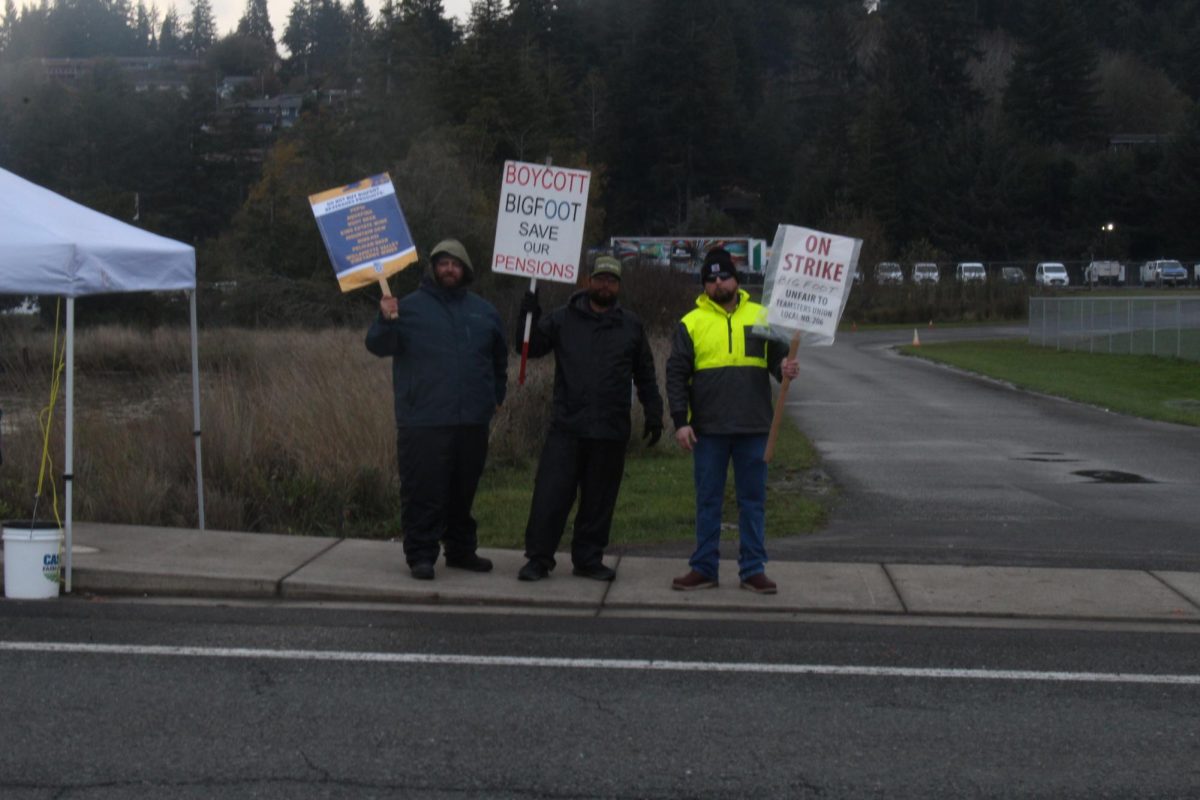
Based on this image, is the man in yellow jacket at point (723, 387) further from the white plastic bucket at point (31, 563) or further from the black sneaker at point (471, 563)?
the white plastic bucket at point (31, 563)

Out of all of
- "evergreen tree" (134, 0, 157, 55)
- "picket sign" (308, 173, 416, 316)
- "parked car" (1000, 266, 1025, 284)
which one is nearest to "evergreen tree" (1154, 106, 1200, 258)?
"parked car" (1000, 266, 1025, 284)

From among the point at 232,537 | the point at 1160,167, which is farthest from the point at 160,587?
the point at 1160,167

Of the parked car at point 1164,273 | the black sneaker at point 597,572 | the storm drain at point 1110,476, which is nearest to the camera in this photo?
the black sneaker at point 597,572

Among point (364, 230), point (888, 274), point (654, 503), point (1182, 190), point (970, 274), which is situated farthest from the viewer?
point (1182, 190)

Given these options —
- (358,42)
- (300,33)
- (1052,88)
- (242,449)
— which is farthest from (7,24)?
(242,449)

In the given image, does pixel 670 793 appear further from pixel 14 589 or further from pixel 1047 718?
pixel 14 589

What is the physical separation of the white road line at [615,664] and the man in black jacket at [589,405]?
1.64 meters

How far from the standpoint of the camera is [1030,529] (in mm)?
11359

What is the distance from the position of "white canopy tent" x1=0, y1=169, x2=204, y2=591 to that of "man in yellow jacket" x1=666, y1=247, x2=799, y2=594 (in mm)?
3324

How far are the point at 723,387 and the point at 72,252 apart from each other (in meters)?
3.83

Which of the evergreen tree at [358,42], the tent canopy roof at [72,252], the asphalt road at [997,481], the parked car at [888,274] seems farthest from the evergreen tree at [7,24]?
the tent canopy roof at [72,252]

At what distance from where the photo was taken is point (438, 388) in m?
8.69

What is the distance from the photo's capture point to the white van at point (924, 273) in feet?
206

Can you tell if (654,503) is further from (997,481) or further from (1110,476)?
(1110,476)
